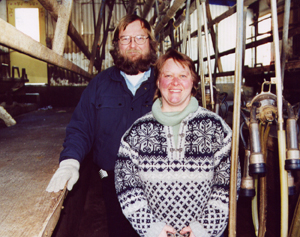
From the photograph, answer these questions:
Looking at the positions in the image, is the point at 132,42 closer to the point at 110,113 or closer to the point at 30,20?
the point at 110,113

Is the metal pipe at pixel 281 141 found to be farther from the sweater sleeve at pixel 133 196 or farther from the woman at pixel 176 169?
the sweater sleeve at pixel 133 196

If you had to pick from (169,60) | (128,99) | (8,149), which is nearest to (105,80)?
(128,99)

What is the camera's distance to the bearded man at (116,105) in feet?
5.90

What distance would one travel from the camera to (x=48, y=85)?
31.1 feet

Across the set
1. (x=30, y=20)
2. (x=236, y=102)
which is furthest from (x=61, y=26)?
(x=30, y=20)

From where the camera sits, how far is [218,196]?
4.38 feet

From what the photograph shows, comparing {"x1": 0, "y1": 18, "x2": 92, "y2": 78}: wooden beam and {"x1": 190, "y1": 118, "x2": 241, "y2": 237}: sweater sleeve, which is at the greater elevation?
{"x1": 0, "y1": 18, "x2": 92, "y2": 78}: wooden beam

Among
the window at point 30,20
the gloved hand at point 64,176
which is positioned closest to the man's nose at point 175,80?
the gloved hand at point 64,176

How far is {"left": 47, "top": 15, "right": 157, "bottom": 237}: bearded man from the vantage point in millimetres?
1800

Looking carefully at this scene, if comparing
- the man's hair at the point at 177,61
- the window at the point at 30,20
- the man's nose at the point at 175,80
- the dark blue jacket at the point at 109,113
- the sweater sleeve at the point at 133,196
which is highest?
the window at the point at 30,20

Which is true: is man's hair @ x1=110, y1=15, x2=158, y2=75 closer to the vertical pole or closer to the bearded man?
the bearded man

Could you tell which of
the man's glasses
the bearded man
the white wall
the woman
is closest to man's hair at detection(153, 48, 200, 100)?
the woman

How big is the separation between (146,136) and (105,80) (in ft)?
2.22

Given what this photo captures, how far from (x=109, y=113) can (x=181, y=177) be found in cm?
73
